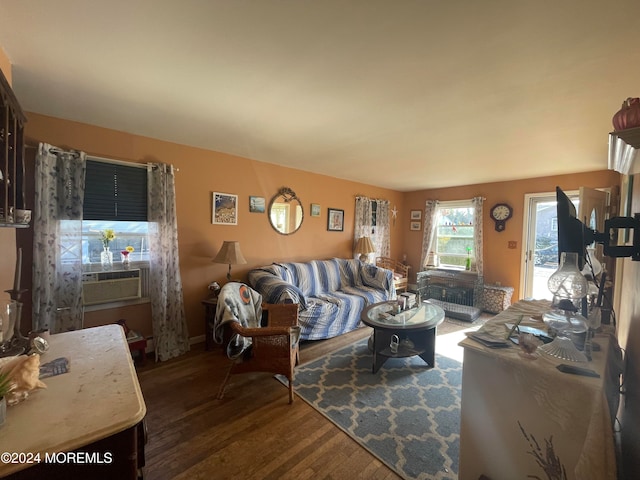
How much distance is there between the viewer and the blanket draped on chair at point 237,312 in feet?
7.04

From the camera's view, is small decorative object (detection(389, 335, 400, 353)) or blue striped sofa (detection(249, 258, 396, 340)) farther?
blue striped sofa (detection(249, 258, 396, 340))

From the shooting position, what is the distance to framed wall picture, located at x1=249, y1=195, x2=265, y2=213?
11.8 ft

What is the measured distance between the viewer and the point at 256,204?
3631mm

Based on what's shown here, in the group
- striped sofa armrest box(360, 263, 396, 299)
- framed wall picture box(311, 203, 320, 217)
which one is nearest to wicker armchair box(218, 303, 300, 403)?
striped sofa armrest box(360, 263, 396, 299)

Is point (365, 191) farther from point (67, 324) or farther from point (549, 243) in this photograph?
point (67, 324)

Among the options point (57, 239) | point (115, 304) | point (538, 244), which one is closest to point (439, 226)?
point (538, 244)

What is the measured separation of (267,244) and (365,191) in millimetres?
2412

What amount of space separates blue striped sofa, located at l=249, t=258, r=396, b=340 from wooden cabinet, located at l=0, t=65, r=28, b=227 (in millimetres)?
2112

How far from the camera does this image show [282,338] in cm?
215

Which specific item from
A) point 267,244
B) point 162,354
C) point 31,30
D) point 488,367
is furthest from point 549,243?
point 31,30

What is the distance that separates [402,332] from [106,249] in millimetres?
3165

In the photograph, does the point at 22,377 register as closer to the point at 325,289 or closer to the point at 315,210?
the point at 325,289

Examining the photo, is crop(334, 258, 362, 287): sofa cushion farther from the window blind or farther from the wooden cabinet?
the wooden cabinet

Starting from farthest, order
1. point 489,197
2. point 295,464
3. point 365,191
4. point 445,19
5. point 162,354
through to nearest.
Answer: point 365,191 → point 489,197 → point 162,354 → point 295,464 → point 445,19
